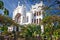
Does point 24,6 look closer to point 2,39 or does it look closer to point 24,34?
point 24,34

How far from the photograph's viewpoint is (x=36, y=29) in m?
4.80

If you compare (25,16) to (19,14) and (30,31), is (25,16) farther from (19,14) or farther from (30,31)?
(30,31)

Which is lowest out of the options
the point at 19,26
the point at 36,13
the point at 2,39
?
the point at 2,39

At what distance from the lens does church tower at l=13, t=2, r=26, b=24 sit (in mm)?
4707

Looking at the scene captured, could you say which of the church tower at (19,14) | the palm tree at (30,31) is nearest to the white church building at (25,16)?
the church tower at (19,14)

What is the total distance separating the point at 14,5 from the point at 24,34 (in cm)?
81

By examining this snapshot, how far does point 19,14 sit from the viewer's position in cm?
494

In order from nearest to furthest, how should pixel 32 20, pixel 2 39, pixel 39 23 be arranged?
pixel 2 39
pixel 39 23
pixel 32 20

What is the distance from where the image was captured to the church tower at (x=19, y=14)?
471cm

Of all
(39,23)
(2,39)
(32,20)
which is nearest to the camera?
(2,39)

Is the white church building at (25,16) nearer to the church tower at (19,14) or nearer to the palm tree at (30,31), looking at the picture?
the church tower at (19,14)

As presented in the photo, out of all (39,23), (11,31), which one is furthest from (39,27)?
(11,31)

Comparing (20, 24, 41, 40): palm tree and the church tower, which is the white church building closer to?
the church tower

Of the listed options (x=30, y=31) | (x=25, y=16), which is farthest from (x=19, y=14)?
(x=30, y=31)
